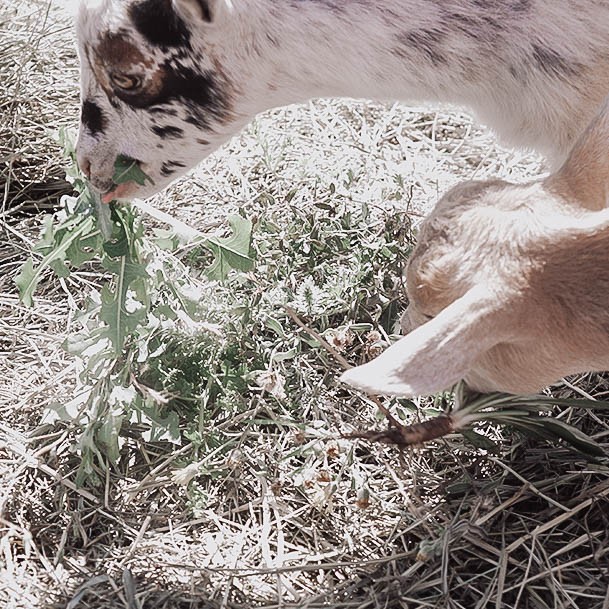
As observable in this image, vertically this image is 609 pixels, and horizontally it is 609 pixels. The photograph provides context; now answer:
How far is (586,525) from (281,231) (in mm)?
1628

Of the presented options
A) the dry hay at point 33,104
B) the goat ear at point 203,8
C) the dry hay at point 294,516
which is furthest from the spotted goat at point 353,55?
the dry hay at point 33,104

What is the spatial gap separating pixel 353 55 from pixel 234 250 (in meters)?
0.81

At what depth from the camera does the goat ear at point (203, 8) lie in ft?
8.78

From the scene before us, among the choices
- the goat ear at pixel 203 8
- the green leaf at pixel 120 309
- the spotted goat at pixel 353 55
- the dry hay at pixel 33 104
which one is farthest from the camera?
the dry hay at pixel 33 104

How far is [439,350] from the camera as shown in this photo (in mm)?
1922

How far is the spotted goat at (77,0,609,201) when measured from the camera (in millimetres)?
2801

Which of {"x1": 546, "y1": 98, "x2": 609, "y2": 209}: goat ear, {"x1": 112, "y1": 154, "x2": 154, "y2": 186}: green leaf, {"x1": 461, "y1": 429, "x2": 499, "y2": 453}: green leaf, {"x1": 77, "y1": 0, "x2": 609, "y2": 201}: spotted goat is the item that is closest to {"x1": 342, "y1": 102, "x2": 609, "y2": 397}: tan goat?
{"x1": 546, "y1": 98, "x2": 609, "y2": 209}: goat ear

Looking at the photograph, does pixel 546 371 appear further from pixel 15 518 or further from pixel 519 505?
pixel 15 518

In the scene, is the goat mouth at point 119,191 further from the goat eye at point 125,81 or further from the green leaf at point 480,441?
the green leaf at point 480,441

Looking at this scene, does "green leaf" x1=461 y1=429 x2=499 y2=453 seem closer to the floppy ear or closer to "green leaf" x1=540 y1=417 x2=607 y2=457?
"green leaf" x1=540 y1=417 x2=607 y2=457

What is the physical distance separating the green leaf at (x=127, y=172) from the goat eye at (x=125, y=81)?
25 cm

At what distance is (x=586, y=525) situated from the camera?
3.08 metres

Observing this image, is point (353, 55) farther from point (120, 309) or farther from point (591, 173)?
point (120, 309)

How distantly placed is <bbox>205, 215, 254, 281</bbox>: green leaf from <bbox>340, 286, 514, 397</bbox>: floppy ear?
4.48ft
